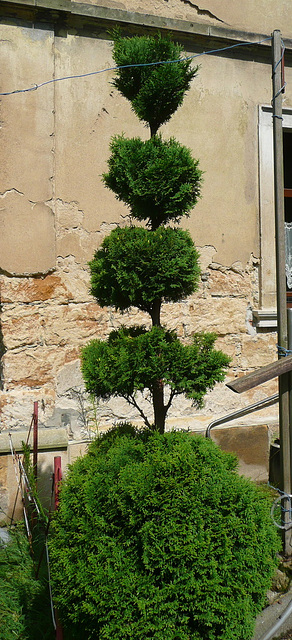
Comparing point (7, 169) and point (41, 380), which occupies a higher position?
point (7, 169)

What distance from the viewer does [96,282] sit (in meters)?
2.80

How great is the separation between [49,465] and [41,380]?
27.2 inches

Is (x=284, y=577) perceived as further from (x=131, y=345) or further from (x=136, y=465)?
(x=131, y=345)

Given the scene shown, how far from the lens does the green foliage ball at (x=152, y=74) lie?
2729 mm

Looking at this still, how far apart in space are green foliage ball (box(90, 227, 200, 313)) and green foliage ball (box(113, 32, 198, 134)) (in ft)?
2.21

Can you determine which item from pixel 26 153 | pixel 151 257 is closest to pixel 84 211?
pixel 26 153

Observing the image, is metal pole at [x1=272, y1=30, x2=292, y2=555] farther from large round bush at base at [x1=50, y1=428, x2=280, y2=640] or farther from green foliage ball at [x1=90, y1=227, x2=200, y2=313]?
large round bush at base at [x1=50, y1=428, x2=280, y2=640]

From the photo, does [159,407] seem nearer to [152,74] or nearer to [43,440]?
[43,440]

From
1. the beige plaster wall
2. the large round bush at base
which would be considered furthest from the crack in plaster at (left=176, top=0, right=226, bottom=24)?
the large round bush at base

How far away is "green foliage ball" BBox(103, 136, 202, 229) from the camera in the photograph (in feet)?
8.58

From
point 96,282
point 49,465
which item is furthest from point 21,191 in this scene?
point 49,465

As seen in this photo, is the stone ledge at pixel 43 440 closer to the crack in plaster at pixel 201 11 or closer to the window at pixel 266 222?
the window at pixel 266 222

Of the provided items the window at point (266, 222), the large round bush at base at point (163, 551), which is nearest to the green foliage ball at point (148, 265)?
the large round bush at base at point (163, 551)

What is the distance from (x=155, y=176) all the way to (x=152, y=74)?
0.60 metres
